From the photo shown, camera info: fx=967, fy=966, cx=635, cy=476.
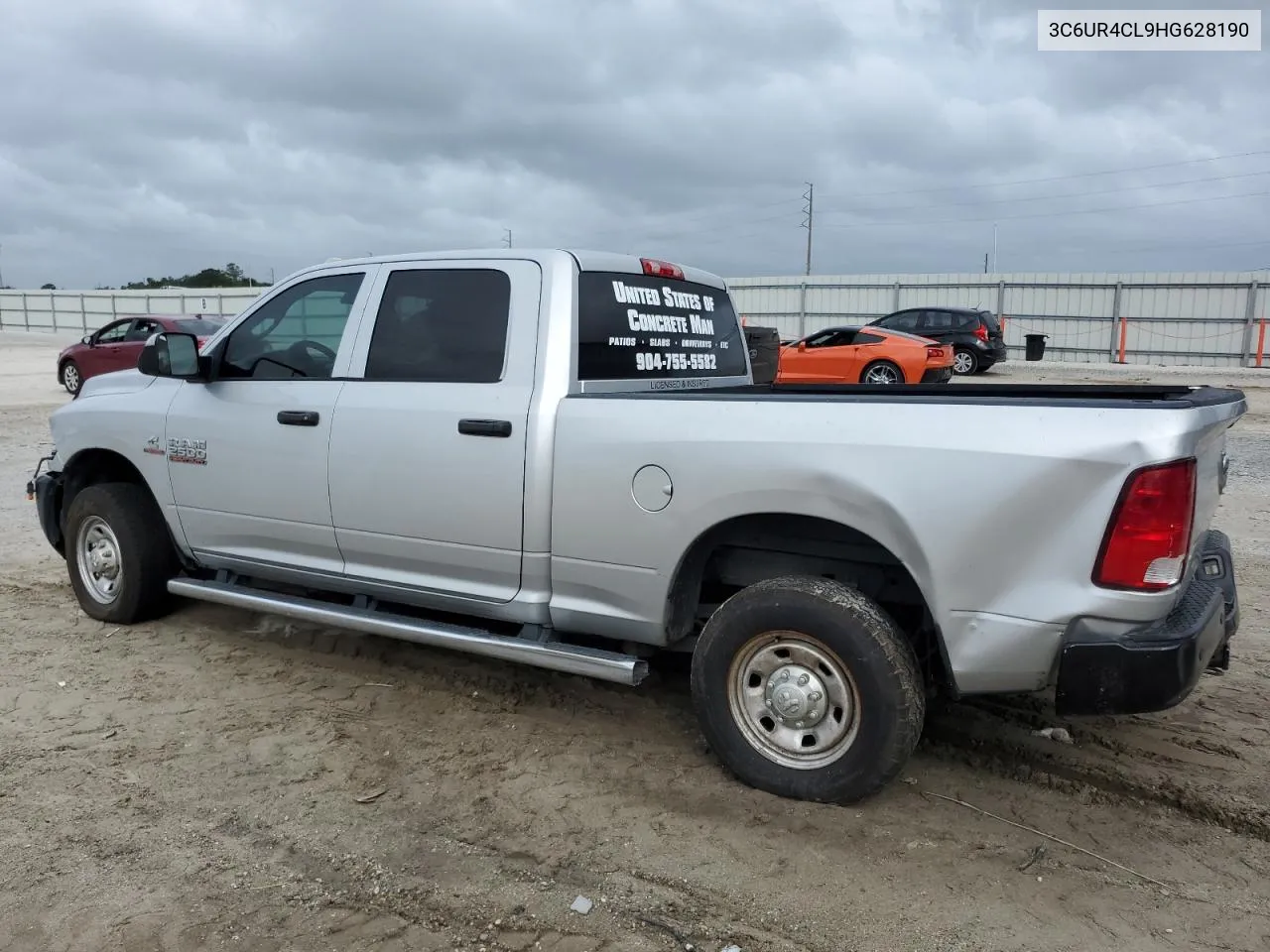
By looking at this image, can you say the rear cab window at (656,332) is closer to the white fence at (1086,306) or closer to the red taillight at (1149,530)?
the red taillight at (1149,530)

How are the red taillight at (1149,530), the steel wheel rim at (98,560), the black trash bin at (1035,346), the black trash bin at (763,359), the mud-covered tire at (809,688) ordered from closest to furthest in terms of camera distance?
the red taillight at (1149,530)
the mud-covered tire at (809,688)
the steel wheel rim at (98,560)
the black trash bin at (763,359)
the black trash bin at (1035,346)

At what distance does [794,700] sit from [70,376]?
1927cm

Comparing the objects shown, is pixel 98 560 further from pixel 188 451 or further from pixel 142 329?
pixel 142 329

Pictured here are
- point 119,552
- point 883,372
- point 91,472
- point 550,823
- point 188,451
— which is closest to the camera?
point 550,823

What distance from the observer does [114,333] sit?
739 inches

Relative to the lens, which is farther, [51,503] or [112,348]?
[112,348]

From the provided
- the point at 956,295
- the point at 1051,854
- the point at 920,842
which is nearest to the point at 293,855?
the point at 920,842

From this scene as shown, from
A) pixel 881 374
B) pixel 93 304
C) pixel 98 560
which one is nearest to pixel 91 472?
pixel 98 560

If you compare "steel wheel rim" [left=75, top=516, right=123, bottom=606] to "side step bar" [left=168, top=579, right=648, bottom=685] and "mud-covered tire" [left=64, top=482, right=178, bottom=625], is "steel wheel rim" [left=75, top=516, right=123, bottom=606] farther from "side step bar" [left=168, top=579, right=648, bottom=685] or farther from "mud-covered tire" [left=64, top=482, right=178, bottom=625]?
"side step bar" [left=168, top=579, right=648, bottom=685]

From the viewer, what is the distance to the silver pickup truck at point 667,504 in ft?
9.21

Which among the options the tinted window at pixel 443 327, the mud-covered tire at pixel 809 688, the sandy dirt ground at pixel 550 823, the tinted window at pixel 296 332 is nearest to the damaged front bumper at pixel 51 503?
the sandy dirt ground at pixel 550 823

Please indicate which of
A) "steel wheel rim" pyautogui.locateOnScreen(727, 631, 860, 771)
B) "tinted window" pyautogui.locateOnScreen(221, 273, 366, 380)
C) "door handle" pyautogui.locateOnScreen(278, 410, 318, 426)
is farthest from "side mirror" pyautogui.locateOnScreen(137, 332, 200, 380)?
"steel wheel rim" pyautogui.locateOnScreen(727, 631, 860, 771)

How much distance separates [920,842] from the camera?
314cm

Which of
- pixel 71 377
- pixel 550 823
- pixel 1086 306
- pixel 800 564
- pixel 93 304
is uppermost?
pixel 93 304
